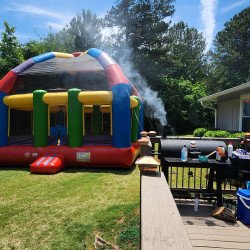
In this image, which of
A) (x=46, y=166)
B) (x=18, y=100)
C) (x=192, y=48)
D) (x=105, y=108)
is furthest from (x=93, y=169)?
(x=192, y=48)

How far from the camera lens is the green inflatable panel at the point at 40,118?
8195 millimetres

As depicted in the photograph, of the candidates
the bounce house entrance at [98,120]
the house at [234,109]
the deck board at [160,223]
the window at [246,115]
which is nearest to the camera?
the deck board at [160,223]

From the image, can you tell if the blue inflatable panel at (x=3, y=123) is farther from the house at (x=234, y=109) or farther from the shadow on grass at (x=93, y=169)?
the house at (x=234, y=109)

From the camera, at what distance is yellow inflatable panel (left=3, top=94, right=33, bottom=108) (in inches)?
331

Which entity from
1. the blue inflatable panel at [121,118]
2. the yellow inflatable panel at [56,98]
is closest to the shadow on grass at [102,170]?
the blue inflatable panel at [121,118]

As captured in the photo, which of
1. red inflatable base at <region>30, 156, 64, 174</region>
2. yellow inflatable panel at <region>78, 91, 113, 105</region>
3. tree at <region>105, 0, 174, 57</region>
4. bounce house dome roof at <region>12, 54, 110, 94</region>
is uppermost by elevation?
tree at <region>105, 0, 174, 57</region>

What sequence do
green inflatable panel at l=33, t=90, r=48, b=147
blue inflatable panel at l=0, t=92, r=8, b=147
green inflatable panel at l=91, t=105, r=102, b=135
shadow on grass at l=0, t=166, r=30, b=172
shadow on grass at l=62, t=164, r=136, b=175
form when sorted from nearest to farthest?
shadow on grass at l=62, t=164, r=136, b=175
shadow on grass at l=0, t=166, r=30, b=172
green inflatable panel at l=33, t=90, r=48, b=147
blue inflatable panel at l=0, t=92, r=8, b=147
green inflatable panel at l=91, t=105, r=102, b=135

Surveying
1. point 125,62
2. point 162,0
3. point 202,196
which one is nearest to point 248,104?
point 202,196

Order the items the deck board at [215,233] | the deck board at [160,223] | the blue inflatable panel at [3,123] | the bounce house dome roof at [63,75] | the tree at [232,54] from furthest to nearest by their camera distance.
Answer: the tree at [232,54]
the bounce house dome roof at [63,75]
the blue inflatable panel at [3,123]
the deck board at [215,233]
the deck board at [160,223]

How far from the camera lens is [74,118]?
7.96 metres

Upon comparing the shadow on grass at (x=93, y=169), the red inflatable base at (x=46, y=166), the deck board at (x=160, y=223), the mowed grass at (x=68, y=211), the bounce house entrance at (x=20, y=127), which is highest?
the bounce house entrance at (x=20, y=127)

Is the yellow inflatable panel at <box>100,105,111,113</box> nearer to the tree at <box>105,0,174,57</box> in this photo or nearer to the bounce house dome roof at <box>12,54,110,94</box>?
the bounce house dome roof at <box>12,54,110,94</box>

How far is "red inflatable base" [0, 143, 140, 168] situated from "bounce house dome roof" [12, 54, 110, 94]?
85.9 inches

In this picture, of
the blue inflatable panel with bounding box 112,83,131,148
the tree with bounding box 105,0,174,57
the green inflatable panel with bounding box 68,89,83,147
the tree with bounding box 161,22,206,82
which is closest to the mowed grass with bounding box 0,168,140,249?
the blue inflatable panel with bounding box 112,83,131,148
